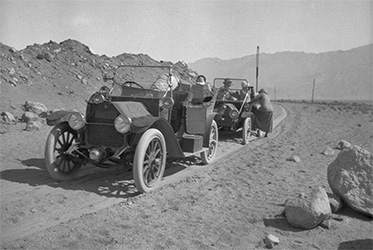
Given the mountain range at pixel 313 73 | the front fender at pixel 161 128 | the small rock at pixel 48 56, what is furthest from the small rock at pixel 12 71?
the mountain range at pixel 313 73

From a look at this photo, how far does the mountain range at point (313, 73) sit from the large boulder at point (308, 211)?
60002 millimetres

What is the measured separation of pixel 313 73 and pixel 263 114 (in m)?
117

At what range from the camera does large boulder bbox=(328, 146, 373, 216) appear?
4004 millimetres

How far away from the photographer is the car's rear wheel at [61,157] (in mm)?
5223

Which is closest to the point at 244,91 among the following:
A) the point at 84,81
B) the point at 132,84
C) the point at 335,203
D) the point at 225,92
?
the point at 225,92

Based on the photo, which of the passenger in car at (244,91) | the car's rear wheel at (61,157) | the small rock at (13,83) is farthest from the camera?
the small rock at (13,83)

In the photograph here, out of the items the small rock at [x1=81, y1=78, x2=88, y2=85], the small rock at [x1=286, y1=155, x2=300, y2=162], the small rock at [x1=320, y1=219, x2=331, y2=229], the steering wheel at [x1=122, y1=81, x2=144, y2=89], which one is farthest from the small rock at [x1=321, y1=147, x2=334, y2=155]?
the small rock at [x1=81, y1=78, x2=88, y2=85]

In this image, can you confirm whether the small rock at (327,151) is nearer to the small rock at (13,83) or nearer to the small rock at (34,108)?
the small rock at (34,108)

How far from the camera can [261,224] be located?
12.6 feet

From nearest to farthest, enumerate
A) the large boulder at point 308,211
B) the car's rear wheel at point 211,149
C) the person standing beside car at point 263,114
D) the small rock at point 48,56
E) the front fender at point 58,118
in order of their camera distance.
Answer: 1. the large boulder at point 308,211
2. the front fender at point 58,118
3. the car's rear wheel at point 211,149
4. the person standing beside car at point 263,114
5. the small rock at point 48,56

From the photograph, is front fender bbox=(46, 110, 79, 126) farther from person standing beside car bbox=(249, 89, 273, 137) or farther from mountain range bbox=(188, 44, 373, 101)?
mountain range bbox=(188, 44, 373, 101)

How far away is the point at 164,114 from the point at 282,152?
3710mm

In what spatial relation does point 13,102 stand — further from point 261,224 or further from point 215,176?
point 261,224

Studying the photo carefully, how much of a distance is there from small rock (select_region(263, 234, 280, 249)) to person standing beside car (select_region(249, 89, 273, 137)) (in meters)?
7.52
